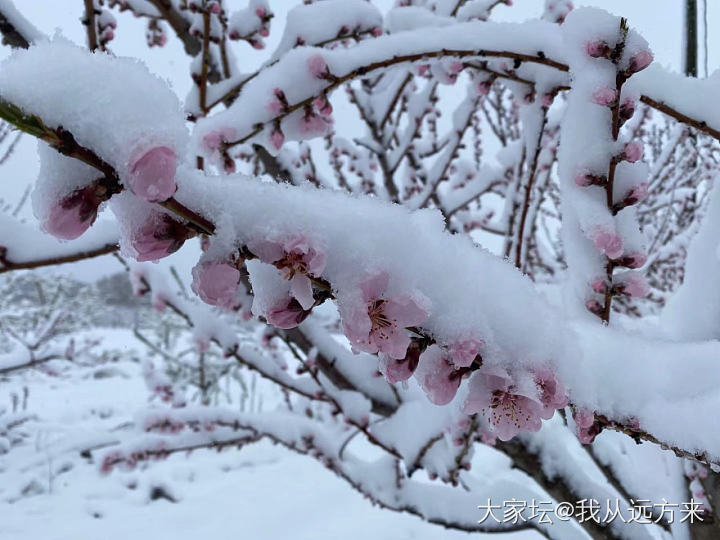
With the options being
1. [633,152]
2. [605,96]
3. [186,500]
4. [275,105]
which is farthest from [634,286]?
[186,500]

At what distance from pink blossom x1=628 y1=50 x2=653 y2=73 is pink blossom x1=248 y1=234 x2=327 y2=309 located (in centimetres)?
65

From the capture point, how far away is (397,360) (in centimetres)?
53

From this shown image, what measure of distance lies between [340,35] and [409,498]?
191 centimetres

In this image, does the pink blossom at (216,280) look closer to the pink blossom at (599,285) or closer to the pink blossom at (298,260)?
the pink blossom at (298,260)

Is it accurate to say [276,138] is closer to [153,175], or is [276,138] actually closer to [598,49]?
[598,49]

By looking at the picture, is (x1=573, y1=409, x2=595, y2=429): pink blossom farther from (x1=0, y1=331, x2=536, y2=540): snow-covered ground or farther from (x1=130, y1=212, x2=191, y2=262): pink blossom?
(x1=0, y1=331, x2=536, y2=540): snow-covered ground

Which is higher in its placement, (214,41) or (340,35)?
(214,41)

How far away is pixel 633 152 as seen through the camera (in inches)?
31.6

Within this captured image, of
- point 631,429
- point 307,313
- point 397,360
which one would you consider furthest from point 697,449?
point 307,313

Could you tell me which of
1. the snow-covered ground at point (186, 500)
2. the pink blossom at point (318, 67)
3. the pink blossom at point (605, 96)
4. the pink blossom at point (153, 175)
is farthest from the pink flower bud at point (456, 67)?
the snow-covered ground at point (186, 500)

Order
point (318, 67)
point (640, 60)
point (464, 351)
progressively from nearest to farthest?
point (464, 351)
point (640, 60)
point (318, 67)

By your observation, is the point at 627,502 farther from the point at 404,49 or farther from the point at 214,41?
the point at 214,41

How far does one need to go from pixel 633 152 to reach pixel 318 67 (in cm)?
70

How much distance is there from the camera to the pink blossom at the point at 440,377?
1.76 feet
